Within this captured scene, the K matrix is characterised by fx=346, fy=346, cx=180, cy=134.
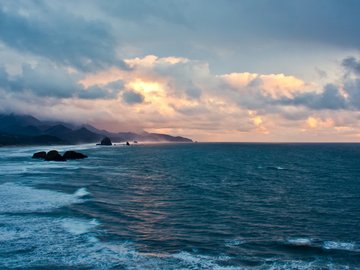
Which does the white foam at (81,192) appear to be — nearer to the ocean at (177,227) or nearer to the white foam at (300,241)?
the ocean at (177,227)

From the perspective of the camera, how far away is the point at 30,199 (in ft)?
165

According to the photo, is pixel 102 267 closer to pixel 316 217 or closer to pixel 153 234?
pixel 153 234

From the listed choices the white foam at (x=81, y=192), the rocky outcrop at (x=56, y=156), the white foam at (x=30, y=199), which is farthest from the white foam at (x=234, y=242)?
the rocky outcrop at (x=56, y=156)

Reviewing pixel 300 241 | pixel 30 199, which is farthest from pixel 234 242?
pixel 30 199

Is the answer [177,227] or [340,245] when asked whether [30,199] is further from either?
[340,245]

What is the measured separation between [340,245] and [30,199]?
40.9 m

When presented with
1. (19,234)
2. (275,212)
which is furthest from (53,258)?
(275,212)

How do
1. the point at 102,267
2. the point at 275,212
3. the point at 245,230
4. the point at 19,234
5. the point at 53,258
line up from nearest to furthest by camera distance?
the point at 102,267 → the point at 53,258 → the point at 19,234 → the point at 245,230 → the point at 275,212

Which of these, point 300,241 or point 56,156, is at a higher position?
point 56,156

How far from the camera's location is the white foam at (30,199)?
44219mm

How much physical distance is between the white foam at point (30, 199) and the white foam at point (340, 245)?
1270 inches

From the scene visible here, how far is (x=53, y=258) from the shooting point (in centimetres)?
2731

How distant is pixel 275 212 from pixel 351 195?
67.8 ft

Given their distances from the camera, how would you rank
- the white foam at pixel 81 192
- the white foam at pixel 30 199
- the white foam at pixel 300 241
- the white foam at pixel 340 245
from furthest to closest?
1. the white foam at pixel 81 192
2. the white foam at pixel 30 199
3. the white foam at pixel 300 241
4. the white foam at pixel 340 245
